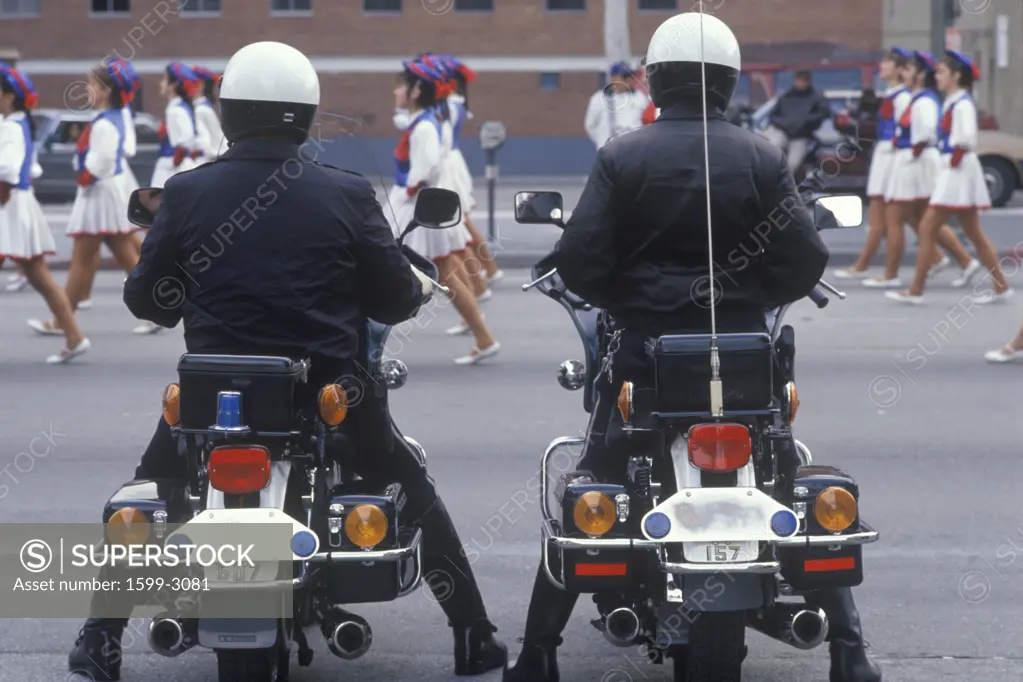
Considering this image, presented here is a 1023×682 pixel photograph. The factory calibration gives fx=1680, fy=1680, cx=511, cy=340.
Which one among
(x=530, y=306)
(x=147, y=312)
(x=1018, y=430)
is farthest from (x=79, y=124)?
(x=147, y=312)

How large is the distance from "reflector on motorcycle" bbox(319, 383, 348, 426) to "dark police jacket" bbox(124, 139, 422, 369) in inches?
5.2

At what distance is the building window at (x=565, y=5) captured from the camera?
41000mm

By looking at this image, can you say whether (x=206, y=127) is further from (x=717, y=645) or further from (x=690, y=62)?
(x=717, y=645)

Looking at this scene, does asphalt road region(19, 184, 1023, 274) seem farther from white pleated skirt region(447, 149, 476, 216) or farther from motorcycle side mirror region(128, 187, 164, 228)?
motorcycle side mirror region(128, 187, 164, 228)

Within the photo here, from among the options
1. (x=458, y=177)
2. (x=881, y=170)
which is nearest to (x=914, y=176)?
(x=881, y=170)

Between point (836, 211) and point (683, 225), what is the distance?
0.62m

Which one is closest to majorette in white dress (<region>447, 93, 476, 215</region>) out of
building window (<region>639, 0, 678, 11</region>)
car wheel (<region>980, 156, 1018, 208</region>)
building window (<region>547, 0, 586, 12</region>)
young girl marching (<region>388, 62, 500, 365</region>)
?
young girl marching (<region>388, 62, 500, 365</region>)

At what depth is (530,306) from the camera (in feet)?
45.5

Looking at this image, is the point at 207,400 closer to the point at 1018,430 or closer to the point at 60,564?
the point at 60,564

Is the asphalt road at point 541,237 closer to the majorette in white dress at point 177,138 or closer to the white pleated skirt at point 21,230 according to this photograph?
the majorette in white dress at point 177,138

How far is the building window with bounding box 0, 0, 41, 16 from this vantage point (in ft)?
137

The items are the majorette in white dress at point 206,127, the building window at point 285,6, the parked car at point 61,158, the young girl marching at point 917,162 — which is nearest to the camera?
the young girl marching at point 917,162

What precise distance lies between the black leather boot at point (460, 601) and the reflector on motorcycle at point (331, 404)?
767 mm

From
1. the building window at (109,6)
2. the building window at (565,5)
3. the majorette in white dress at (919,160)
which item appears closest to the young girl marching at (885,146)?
the majorette in white dress at (919,160)
